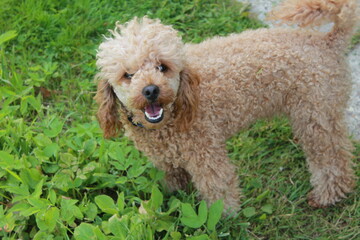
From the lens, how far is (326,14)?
2.79 meters

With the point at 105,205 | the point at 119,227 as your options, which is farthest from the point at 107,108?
the point at 119,227

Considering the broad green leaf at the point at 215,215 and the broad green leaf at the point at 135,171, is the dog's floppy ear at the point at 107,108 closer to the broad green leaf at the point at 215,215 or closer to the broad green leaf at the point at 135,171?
the broad green leaf at the point at 135,171

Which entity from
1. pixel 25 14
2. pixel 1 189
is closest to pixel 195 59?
pixel 1 189

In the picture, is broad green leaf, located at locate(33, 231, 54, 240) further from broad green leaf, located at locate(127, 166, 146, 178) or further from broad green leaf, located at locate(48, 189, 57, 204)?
broad green leaf, located at locate(127, 166, 146, 178)

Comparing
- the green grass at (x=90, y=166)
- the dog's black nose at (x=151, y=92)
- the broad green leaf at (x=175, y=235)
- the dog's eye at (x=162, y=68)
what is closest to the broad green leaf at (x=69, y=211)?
the green grass at (x=90, y=166)

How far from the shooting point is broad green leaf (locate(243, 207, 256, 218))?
298 cm

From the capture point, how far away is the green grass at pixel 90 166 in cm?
266

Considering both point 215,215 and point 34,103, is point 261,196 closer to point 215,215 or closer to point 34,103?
point 215,215

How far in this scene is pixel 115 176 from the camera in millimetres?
3008

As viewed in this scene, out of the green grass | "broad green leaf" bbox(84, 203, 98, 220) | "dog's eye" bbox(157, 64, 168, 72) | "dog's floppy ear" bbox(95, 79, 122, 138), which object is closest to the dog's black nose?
"dog's eye" bbox(157, 64, 168, 72)

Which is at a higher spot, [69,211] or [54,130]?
[54,130]

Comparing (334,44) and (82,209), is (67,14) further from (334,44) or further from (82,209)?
(334,44)

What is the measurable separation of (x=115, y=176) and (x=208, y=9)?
2.49 meters

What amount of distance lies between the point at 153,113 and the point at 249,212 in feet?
3.49
